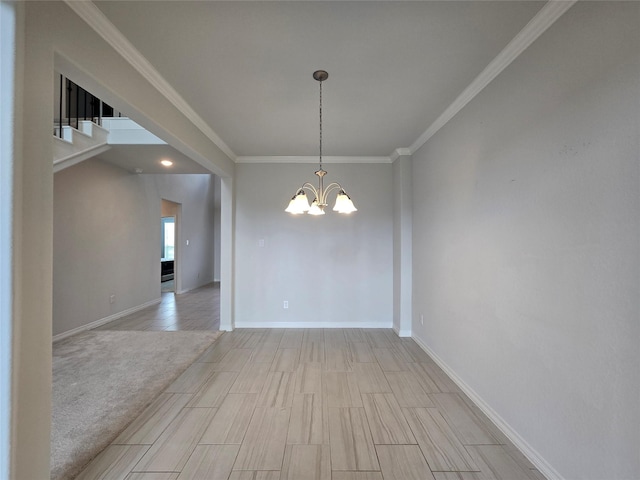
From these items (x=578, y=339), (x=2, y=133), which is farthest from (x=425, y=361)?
(x=2, y=133)

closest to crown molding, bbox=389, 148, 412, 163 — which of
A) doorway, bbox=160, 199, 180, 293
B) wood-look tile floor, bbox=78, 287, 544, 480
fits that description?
wood-look tile floor, bbox=78, 287, 544, 480

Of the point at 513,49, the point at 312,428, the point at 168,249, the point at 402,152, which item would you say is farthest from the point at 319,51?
the point at 168,249

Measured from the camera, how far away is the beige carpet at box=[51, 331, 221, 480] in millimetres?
1822

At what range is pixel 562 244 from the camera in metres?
1.49

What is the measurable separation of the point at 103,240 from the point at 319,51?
4.52m

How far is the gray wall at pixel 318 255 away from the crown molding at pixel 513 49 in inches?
69.8

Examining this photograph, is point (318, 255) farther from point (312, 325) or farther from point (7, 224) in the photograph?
point (7, 224)

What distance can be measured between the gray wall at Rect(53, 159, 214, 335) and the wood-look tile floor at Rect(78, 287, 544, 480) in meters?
2.43

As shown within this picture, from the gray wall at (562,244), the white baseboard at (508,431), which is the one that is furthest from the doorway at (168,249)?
the gray wall at (562,244)

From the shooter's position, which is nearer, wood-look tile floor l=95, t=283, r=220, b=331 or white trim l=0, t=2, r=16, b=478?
white trim l=0, t=2, r=16, b=478

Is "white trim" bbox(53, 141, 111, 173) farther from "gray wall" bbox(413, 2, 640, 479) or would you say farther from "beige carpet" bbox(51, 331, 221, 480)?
"gray wall" bbox(413, 2, 640, 479)

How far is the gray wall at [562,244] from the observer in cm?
119

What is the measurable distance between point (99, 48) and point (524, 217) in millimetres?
2767

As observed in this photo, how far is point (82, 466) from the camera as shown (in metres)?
1.66
